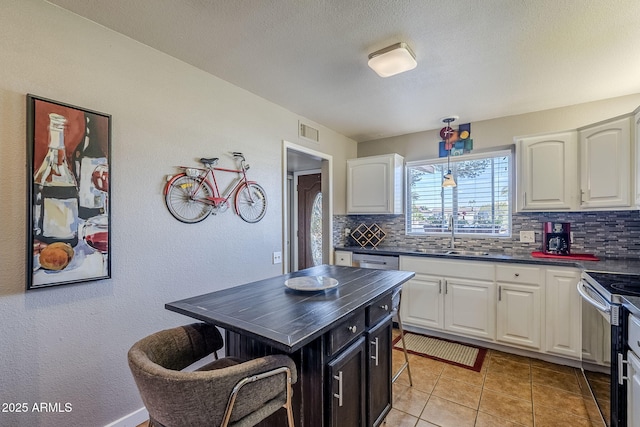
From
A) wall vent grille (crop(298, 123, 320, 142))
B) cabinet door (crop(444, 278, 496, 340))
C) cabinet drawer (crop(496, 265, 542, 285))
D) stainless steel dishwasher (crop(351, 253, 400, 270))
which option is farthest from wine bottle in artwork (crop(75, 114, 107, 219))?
cabinet drawer (crop(496, 265, 542, 285))

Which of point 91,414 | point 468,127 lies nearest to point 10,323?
point 91,414

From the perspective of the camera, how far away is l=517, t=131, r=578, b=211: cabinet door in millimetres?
2660

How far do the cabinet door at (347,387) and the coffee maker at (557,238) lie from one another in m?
2.53

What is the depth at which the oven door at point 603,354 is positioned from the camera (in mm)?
1473

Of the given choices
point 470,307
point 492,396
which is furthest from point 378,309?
point 470,307

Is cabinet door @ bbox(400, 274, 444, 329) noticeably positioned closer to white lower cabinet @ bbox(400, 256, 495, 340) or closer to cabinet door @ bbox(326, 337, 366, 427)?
white lower cabinet @ bbox(400, 256, 495, 340)

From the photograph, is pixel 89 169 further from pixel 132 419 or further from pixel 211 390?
pixel 132 419

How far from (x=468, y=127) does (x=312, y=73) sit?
2180 millimetres

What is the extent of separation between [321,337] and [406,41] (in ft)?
5.99

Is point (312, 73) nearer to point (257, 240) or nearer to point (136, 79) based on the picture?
point (136, 79)

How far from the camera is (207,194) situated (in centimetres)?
220

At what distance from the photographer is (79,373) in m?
1.56

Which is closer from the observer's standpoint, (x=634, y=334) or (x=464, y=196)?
(x=634, y=334)

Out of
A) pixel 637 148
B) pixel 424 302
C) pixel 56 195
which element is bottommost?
pixel 424 302
